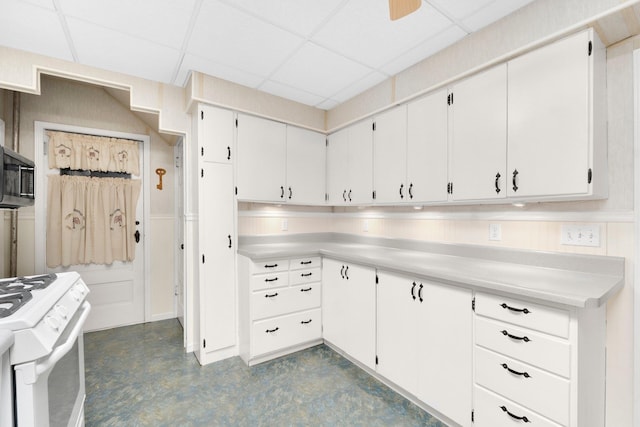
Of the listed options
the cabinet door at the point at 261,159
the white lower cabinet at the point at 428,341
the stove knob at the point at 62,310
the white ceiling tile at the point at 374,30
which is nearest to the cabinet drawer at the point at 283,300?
the white lower cabinet at the point at 428,341

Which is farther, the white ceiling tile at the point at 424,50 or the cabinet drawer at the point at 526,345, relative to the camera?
the white ceiling tile at the point at 424,50

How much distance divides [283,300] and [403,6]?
2295 mm

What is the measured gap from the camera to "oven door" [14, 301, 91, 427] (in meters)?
0.96

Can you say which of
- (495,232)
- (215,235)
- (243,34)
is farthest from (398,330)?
(243,34)

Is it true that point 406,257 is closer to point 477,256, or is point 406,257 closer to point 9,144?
point 477,256

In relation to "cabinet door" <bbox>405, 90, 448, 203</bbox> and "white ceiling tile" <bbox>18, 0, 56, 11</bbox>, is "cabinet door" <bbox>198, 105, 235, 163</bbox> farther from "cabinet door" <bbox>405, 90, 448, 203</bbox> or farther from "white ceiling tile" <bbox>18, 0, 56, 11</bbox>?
"cabinet door" <bbox>405, 90, 448, 203</bbox>

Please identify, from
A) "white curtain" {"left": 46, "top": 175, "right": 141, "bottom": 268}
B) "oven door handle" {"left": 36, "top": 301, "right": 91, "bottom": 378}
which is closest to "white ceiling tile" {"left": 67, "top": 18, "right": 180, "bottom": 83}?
"white curtain" {"left": 46, "top": 175, "right": 141, "bottom": 268}

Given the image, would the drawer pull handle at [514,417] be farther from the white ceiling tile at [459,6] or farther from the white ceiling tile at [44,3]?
the white ceiling tile at [44,3]

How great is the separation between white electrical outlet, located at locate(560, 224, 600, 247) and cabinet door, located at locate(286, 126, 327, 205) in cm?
215

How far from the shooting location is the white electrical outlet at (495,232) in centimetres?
206

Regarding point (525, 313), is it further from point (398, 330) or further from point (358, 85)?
point (358, 85)

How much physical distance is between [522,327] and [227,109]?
8.87 feet

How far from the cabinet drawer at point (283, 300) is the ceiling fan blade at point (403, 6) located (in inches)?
86.2

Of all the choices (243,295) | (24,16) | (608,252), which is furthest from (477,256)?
(24,16)
